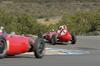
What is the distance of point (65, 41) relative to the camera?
1113 inches

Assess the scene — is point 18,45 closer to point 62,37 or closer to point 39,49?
point 39,49

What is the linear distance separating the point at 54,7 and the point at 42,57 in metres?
72.4

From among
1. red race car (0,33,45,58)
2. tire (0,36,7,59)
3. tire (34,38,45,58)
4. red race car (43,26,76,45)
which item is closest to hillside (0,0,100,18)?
red race car (43,26,76,45)

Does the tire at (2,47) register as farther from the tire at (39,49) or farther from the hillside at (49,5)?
the hillside at (49,5)

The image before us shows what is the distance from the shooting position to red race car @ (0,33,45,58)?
17.1 metres

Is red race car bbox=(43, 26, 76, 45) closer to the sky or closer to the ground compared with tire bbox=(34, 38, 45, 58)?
closer to the ground

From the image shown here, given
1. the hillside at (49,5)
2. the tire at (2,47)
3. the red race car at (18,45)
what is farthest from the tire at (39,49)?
the hillside at (49,5)

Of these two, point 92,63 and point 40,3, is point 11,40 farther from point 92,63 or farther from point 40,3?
point 40,3

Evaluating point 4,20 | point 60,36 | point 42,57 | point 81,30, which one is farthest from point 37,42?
point 81,30

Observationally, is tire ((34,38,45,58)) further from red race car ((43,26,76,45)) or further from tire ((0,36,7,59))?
red race car ((43,26,76,45))

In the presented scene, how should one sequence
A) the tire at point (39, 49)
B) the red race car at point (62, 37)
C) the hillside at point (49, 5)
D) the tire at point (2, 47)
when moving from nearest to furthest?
1. the tire at point (2, 47)
2. the tire at point (39, 49)
3. the red race car at point (62, 37)
4. the hillside at point (49, 5)

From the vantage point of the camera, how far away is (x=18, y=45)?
17.6 metres

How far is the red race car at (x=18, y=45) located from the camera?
17141 mm

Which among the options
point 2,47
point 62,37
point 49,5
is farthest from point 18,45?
point 49,5
